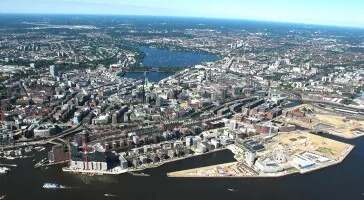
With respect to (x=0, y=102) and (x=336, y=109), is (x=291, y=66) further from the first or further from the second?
(x=0, y=102)

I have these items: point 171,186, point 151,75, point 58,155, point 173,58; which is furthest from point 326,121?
point 173,58

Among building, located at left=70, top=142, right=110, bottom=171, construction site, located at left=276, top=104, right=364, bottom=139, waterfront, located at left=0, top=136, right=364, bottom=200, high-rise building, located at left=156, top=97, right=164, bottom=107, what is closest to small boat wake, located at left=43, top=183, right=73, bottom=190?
waterfront, located at left=0, top=136, right=364, bottom=200

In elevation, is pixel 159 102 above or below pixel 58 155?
above

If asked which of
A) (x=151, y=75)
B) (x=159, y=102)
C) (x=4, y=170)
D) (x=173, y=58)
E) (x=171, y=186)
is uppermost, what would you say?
(x=173, y=58)

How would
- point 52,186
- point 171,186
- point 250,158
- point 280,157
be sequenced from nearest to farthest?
point 52,186 < point 171,186 < point 250,158 < point 280,157

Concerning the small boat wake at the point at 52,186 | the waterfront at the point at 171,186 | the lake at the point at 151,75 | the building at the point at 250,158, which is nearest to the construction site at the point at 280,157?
the building at the point at 250,158

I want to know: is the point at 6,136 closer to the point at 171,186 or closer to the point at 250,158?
the point at 171,186

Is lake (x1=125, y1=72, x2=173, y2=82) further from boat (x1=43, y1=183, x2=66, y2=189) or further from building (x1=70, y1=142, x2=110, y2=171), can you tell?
boat (x1=43, y1=183, x2=66, y2=189)

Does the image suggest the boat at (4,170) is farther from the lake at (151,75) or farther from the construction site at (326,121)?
the lake at (151,75)
